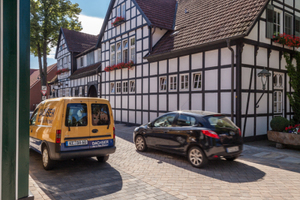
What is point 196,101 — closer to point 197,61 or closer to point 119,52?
point 197,61

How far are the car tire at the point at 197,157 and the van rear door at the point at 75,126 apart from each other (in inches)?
110

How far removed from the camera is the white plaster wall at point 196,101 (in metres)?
12.1

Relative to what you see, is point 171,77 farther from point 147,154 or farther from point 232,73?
point 147,154

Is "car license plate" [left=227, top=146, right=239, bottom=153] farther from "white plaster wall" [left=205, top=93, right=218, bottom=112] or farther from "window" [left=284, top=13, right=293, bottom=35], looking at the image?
"window" [left=284, top=13, right=293, bottom=35]

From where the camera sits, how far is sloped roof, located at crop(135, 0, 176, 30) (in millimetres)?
16172

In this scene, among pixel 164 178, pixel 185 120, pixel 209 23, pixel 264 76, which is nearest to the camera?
pixel 164 178

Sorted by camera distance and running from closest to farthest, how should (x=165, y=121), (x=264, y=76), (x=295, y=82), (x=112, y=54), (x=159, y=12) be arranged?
1. (x=165, y=121)
2. (x=264, y=76)
3. (x=295, y=82)
4. (x=159, y=12)
5. (x=112, y=54)

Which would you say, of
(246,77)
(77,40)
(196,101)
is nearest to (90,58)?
(77,40)

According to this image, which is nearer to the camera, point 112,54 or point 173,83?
point 173,83

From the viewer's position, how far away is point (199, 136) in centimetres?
673

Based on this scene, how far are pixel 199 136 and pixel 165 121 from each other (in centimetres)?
159

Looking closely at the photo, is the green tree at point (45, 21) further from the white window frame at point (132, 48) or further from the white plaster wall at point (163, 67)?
the white plaster wall at point (163, 67)

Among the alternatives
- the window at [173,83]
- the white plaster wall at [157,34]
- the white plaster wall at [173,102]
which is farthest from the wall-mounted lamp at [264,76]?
the white plaster wall at [157,34]

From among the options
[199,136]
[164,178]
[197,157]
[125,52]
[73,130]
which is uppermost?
[125,52]
